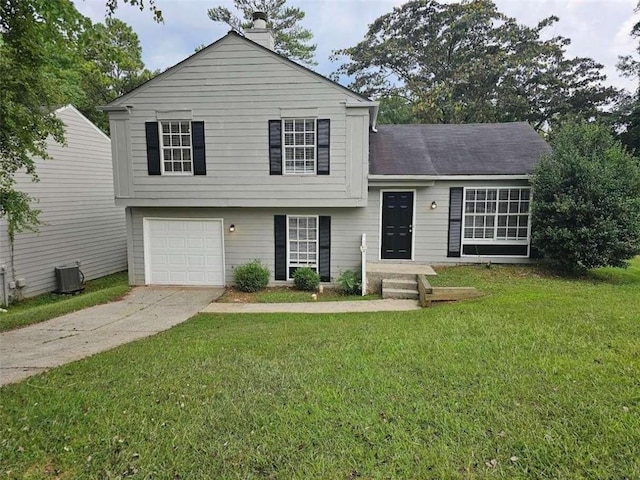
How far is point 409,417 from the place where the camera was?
306 cm

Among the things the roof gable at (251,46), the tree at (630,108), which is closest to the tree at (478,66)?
the tree at (630,108)

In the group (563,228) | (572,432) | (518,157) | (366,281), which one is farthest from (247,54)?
(572,432)

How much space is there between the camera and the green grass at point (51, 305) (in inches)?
279

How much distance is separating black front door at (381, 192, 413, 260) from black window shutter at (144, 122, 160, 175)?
20.8ft

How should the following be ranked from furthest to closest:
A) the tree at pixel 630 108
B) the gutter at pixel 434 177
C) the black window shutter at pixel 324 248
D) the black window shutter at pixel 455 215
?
the tree at pixel 630 108 → the black window shutter at pixel 455 215 → the black window shutter at pixel 324 248 → the gutter at pixel 434 177

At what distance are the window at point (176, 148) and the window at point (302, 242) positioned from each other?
3177 millimetres

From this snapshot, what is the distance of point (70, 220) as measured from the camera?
1255 cm

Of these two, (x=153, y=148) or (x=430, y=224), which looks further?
(x=430, y=224)

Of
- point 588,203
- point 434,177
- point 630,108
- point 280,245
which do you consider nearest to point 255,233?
point 280,245

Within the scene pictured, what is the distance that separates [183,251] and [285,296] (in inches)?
141

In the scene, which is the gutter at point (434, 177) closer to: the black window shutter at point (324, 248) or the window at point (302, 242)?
the black window shutter at point (324, 248)

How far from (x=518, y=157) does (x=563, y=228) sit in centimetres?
274

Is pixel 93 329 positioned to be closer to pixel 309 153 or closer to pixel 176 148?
pixel 176 148

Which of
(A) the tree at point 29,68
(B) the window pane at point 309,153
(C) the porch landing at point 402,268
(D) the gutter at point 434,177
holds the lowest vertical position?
(C) the porch landing at point 402,268
